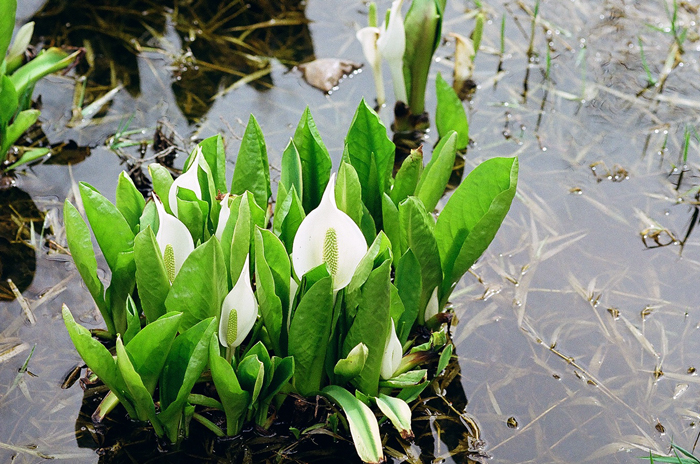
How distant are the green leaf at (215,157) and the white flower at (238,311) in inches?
12.9

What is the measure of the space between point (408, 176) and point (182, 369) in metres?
0.67

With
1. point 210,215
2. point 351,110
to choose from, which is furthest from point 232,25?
point 210,215

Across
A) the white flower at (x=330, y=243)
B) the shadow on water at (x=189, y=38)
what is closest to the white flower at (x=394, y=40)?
the shadow on water at (x=189, y=38)

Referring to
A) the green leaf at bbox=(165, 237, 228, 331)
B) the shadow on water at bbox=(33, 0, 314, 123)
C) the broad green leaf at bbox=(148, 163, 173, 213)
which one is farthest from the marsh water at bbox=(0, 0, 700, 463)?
the broad green leaf at bbox=(148, 163, 173, 213)

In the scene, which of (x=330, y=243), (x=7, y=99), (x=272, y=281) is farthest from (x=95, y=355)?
(x=7, y=99)

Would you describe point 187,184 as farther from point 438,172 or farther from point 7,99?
point 7,99

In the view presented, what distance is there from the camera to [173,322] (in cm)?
129

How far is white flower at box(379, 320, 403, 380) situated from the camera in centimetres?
147

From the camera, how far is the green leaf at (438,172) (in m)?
1.63

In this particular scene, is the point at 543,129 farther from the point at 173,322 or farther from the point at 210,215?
the point at 173,322

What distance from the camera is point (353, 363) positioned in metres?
1.40

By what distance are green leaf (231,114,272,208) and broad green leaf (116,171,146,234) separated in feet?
0.70

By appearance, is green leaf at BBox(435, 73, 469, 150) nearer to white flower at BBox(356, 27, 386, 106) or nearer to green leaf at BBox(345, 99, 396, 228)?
white flower at BBox(356, 27, 386, 106)

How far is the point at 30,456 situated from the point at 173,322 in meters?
0.51
